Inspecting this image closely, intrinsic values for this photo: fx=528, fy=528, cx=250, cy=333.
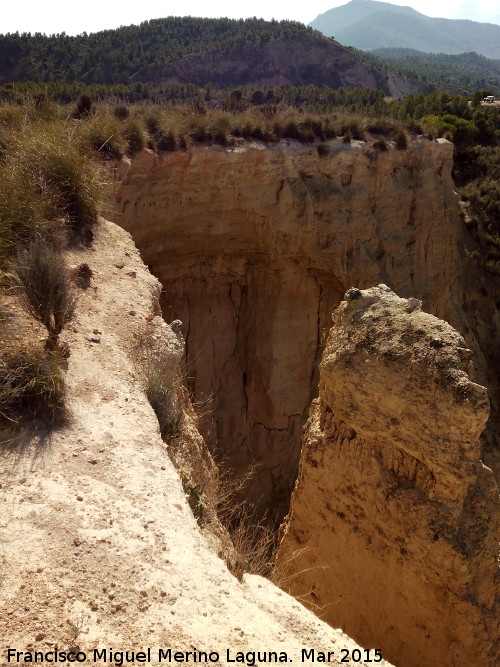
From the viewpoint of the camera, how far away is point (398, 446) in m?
5.59

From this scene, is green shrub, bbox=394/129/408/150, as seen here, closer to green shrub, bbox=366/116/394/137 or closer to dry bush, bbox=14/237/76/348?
green shrub, bbox=366/116/394/137

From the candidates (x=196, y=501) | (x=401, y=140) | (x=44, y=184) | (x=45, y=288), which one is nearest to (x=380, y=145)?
(x=401, y=140)

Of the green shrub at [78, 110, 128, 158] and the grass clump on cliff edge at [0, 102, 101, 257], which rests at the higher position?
the green shrub at [78, 110, 128, 158]

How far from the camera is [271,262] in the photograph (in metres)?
11.4

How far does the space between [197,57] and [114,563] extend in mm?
52649

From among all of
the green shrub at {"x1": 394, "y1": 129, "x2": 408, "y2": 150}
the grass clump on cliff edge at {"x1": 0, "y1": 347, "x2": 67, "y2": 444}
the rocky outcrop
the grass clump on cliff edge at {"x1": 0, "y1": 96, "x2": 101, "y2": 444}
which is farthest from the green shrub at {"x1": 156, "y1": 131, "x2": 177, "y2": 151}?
the grass clump on cliff edge at {"x1": 0, "y1": 347, "x2": 67, "y2": 444}

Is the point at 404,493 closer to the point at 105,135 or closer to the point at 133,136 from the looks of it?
the point at 105,135

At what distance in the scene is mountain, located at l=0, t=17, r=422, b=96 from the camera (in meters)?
37.4

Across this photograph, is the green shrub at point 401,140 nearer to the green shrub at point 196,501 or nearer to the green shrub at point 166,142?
the green shrub at point 166,142

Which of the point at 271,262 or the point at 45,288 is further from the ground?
the point at 45,288

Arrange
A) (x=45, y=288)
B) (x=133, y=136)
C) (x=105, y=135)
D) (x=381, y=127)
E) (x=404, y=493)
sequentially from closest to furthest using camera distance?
(x=45, y=288) → (x=404, y=493) → (x=105, y=135) → (x=133, y=136) → (x=381, y=127)

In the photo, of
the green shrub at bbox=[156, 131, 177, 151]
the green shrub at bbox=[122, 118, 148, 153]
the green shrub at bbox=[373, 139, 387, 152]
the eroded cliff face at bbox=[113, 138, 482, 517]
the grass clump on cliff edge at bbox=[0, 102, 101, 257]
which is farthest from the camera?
the green shrub at bbox=[373, 139, 387, 152]

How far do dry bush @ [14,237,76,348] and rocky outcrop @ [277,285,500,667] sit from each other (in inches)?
121

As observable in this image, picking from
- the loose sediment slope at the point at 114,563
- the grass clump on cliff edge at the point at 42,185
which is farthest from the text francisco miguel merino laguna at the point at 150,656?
the grass clump on cliff edge at the point at 42,185
